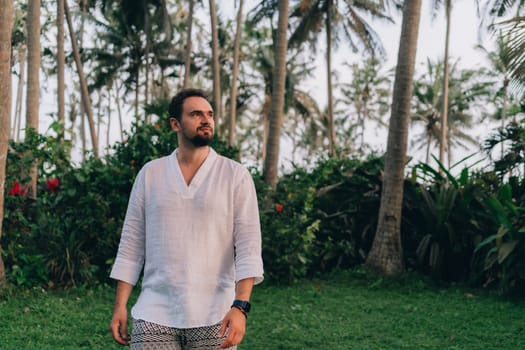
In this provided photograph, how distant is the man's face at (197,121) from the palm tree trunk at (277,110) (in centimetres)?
666

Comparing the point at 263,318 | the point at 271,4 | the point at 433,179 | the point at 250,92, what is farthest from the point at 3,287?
the point at 250,92

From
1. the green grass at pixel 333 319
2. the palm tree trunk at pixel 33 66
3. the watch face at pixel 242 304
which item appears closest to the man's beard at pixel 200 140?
the watch face at pixel 242 304

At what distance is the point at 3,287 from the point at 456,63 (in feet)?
100

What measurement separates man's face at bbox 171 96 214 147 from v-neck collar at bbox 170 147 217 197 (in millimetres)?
72

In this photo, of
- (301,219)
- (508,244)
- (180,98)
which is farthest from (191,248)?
(301,219)

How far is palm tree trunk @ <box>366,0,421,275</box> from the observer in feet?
26.2

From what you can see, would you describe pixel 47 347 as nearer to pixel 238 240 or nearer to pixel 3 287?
pixel 3 287

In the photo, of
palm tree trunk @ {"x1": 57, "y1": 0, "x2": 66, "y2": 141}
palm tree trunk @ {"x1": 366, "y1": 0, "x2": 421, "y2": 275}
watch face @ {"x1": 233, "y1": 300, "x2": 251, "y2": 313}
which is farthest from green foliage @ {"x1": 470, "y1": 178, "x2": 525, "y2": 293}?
palm tree trunk @ {"x1": 57, "y1": 0, "x2": 66, "y2": 141}

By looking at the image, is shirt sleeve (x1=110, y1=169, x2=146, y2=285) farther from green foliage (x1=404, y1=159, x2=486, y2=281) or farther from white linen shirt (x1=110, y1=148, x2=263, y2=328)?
green foliage (x1=404, y1=159, x2=486, y2=281)

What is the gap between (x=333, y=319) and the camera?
6.08 metres

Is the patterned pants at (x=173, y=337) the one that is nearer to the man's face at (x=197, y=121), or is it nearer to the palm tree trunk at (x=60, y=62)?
the man's face at (x=197, y=121)

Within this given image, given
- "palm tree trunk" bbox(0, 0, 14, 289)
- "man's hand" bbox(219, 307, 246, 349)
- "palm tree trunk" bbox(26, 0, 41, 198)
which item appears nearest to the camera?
"man's hand" bbox(219, 307, 246, 349)

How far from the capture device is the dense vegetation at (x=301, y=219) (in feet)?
22.8

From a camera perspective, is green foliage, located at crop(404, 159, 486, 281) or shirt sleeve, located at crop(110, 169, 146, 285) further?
green foliage, located at crop(404, 159, 486, 281)
